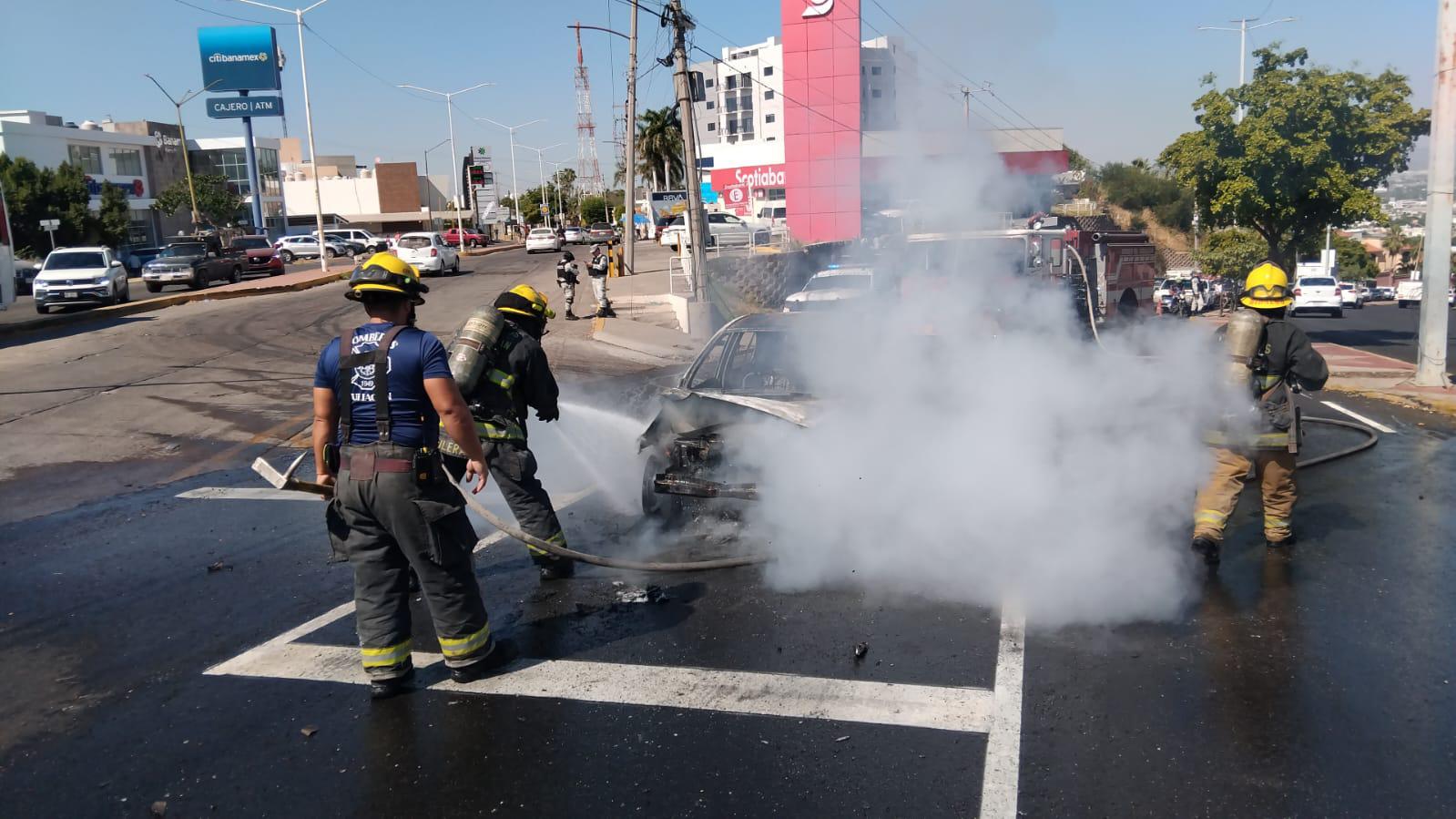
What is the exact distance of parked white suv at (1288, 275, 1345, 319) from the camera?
31.7m

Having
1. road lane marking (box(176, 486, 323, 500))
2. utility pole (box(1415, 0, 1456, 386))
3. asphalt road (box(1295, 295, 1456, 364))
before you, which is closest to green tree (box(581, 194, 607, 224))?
asphalt road (box(1295, 295, 1456, 364))

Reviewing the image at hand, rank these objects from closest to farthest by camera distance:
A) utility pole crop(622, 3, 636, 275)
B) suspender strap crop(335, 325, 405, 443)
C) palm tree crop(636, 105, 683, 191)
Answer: suspender strap crop(335, 325, 405, 443) < utility pole crop(622, 3, 636, 275) < palm tree crop(636, 105, 683, 191)

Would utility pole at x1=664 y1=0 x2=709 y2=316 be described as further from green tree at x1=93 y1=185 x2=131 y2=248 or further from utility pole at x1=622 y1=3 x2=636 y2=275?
green tree at x1=93 y1=185 x2=131 y2=248

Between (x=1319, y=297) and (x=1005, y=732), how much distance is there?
3399 cm

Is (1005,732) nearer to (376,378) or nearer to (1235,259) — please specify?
(376,378)

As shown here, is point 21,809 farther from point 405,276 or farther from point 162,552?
point 162,552

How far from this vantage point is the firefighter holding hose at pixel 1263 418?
5668 millimetres

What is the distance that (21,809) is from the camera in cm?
346

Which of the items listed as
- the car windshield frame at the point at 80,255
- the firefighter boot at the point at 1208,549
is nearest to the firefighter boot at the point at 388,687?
the firefighter boot at the point at 1208,549

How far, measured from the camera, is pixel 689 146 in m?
16.9

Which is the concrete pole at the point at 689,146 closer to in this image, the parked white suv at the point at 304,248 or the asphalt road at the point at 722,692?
the asphalt road at the point at 722,692

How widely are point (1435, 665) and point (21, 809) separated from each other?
225 inches

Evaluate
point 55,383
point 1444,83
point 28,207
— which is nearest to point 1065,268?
point 1444,83

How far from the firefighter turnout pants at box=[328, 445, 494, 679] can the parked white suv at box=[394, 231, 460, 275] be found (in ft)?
96.9
